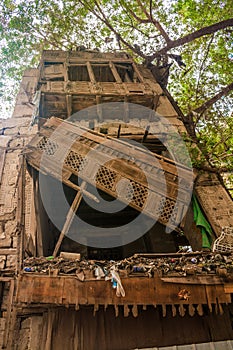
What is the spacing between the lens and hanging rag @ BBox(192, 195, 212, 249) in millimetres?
6961

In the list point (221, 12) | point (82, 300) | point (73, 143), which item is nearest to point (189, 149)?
point (73, 143)

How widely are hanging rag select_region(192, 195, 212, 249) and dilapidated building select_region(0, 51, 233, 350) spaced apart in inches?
1.0

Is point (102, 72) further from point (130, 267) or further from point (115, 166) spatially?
point (130, 267)

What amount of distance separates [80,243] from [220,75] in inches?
412

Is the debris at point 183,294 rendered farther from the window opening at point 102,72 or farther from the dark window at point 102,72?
the dark window at point 102,72

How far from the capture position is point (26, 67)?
55.8 feet

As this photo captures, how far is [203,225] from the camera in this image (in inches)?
283

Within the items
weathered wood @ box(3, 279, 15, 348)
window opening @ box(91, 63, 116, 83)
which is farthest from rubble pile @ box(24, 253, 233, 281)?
window opening @ box(91, 63, 116, 83)

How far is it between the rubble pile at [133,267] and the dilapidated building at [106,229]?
2cm

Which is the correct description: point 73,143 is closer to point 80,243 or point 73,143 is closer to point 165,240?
point 80,243

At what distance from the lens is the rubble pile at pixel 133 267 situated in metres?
5.09

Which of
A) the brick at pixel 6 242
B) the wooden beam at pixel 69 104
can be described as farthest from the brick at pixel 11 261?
the wooden beam at pixel 69 104

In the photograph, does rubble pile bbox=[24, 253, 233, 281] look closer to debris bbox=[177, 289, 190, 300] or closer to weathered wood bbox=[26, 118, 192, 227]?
debris bbox=[177, 289, 190, 300]

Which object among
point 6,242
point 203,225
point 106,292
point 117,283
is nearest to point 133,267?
point 117,283
